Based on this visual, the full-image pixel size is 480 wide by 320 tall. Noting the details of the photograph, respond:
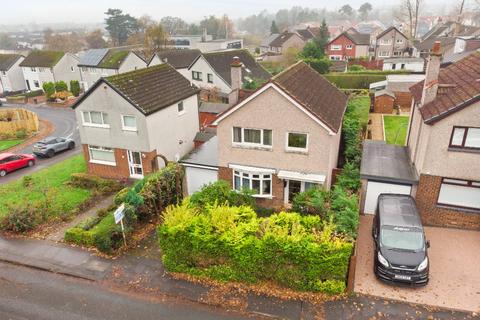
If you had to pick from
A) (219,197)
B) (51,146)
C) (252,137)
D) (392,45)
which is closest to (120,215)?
(219,197)

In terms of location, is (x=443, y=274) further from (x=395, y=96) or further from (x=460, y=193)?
(x=395, y=96)

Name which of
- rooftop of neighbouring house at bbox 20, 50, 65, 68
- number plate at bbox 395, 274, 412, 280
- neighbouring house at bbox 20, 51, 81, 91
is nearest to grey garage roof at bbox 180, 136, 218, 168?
number plate at bbox 395, 274, 412, 280

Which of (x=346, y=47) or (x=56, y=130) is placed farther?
(x=346, y=47)

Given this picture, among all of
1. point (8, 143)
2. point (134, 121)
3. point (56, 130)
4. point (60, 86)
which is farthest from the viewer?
point (60, 86)

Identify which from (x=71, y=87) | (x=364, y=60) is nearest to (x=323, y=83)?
(x=71, y=87)

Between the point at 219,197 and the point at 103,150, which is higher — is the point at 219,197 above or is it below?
above

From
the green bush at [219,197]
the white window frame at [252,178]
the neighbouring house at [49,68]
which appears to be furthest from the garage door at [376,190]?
the neighbouring house at [49,68]

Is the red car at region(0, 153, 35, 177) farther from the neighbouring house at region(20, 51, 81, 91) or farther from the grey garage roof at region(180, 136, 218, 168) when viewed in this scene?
the neighbouring house at region(20, 51, 81, 91)
